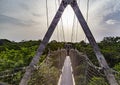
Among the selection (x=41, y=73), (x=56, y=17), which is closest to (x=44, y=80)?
(x=41, y=73)

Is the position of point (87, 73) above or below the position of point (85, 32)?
below

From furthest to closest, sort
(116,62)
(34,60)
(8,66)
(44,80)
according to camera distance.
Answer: (116,62)
(8,66)
(44,80)
(34,60)

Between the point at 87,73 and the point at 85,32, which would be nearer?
the point at 85,32

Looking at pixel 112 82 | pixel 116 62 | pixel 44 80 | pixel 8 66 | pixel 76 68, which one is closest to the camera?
pixel 112 82

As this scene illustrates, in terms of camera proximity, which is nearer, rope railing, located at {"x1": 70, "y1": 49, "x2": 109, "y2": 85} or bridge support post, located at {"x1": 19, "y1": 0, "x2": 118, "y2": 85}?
bridge support post, located at {"x1": 19, "y1": 0, "x2": 118, "y2": 85}

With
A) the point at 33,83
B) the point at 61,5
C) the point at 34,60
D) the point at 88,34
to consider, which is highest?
the point at 61,5

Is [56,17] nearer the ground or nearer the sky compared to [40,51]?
nearer the sky

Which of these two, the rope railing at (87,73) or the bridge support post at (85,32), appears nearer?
the bridge support post at (85,32)

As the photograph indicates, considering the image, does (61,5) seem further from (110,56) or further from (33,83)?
(110,56)

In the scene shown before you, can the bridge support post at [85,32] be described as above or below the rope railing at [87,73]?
above

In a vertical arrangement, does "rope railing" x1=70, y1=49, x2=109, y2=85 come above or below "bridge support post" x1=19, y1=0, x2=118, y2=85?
below

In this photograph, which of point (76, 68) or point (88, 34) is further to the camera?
point (76, 68)
